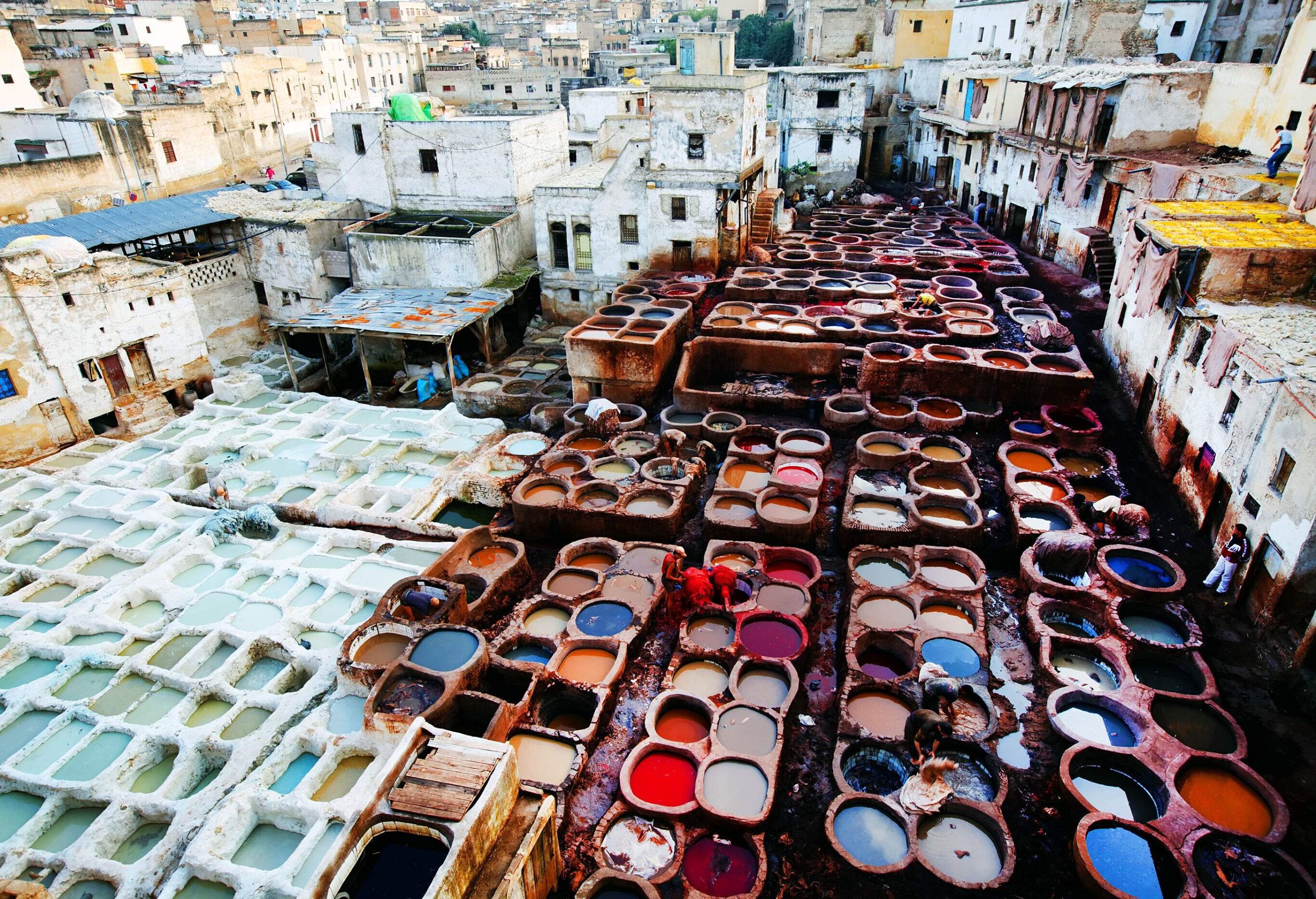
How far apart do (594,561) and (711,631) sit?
10.0 ft

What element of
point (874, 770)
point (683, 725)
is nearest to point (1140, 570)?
point (874, 770)

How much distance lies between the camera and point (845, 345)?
65.6 feet

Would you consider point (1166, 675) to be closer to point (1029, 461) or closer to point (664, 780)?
point (1029, 461)

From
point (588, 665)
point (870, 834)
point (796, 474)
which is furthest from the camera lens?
point (796, 474)

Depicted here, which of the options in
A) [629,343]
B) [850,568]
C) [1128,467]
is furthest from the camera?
[629,343]

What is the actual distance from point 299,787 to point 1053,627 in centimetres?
1179

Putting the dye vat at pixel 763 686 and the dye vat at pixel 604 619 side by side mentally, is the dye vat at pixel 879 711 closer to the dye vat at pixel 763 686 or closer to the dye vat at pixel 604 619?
the dye vat at pixel 763 686

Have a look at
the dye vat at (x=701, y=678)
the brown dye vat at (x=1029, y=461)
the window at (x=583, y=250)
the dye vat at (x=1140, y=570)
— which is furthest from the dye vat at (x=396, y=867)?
the window at (x=583, y=250)

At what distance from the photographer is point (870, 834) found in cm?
957

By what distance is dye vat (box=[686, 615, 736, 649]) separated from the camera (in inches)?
503

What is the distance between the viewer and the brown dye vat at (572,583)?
1406 cm

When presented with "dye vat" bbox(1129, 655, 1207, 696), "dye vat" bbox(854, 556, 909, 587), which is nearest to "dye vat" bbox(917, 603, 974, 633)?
"dye vat" bbox(854, 556, 909, 587)

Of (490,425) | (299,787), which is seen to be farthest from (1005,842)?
(490,425)

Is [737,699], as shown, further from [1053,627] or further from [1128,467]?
[1128,467]
